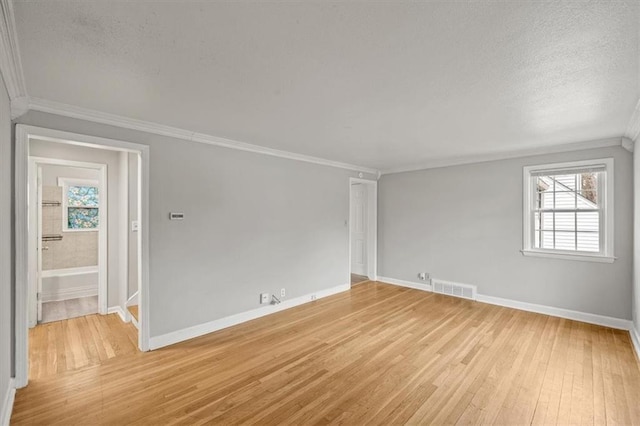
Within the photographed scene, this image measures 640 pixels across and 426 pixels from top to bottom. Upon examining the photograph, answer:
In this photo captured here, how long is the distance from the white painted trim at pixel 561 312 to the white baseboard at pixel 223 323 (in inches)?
109

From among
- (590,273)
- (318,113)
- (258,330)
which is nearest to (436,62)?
(318,113)

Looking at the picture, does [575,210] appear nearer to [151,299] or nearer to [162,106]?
[162,106]

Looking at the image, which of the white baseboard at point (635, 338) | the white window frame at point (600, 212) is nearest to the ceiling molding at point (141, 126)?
the white window frame at point (600, 212)

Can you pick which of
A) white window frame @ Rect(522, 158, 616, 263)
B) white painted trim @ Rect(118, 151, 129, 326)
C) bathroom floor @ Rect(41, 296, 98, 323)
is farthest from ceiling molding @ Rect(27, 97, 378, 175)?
white window frame @ Rect(522, 158, 616, 263)

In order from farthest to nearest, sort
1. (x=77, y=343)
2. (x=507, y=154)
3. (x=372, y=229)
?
(x=372, y=229), (x=507, y=154), (x=77, y=343)

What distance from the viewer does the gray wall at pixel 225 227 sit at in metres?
3.22

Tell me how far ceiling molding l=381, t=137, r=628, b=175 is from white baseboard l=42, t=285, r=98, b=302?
596cm

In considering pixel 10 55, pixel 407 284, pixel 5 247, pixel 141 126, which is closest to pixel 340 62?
pixel 10 55

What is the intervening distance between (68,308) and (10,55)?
4.08m

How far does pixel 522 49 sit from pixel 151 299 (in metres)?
3.84

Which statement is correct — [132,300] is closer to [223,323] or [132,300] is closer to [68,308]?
[68,308]

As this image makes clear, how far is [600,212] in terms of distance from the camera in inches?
153

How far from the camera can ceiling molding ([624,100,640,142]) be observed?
8.90 ft

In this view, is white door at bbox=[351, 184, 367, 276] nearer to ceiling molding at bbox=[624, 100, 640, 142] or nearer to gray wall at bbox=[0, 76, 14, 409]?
ceiling molding at bbox=[624, 100, 640, 142]
